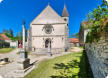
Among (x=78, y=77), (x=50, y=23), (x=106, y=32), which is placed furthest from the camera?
(x=50, y=23)

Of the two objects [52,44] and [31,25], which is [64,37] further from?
[31,25]

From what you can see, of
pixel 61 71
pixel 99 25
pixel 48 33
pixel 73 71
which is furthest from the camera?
pixel 48 33

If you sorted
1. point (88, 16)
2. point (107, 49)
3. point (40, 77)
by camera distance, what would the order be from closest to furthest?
1. point (107, 49)
2. point (40, 77)
3. point (88, 16)

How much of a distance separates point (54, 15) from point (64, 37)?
6887mm

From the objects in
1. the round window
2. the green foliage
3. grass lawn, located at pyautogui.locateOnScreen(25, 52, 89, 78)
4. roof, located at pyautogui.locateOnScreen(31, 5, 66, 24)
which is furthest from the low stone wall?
roof, located at pyautogui.locateOnScreen(31, 5, 66, 24)

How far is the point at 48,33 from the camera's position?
19.7m

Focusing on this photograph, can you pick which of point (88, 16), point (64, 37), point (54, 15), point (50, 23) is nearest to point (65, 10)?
point (54, 15)

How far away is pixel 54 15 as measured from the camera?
20141 mm

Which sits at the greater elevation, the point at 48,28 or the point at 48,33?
the point at 48,28

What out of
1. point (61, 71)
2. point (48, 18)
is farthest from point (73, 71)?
point (48, 18)

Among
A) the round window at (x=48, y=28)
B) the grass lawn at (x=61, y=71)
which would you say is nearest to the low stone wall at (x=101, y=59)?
the grass lawn at (x=61, y=71)

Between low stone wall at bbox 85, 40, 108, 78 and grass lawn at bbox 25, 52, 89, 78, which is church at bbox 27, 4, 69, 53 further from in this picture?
low stone wall at bbox 85, 40, 108, 78

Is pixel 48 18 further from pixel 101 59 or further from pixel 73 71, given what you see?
pixel 101 59

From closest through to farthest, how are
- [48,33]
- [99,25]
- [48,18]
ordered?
[99,25], [48,33], [48,18]
